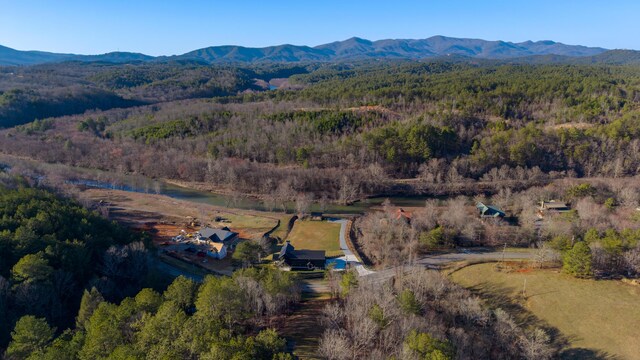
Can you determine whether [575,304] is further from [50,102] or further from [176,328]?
[50,102]

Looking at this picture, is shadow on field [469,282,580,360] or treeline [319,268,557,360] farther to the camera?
shadow on field [469,282,580,360]

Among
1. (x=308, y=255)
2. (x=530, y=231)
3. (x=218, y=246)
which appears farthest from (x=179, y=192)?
(x=530, y=231)

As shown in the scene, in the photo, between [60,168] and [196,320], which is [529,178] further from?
[60,168]

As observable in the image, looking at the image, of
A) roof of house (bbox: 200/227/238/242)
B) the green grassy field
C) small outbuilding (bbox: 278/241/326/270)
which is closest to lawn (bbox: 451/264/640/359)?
small outbuilding (bbox: 278/241/326/270)

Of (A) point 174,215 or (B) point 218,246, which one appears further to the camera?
(A) point 174,215

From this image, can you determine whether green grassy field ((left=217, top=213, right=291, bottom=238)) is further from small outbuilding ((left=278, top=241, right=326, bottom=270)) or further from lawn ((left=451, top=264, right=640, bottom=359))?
lawn ((left=451, top=264, right=640, bottom=359))
